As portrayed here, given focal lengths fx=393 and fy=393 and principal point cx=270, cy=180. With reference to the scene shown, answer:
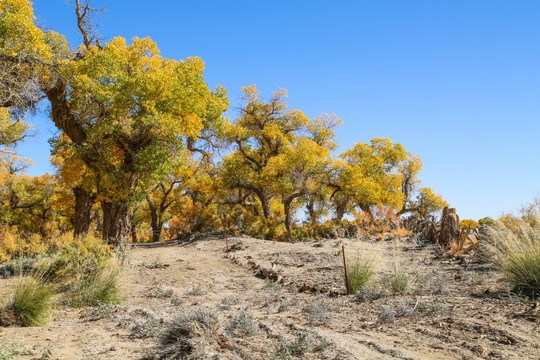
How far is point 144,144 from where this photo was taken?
1373 cm

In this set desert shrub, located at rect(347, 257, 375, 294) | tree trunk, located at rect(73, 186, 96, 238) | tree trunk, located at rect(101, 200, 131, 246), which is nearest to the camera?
desert shrub, located at rect(347, 257, 375, 294)

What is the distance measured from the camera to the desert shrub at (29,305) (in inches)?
217

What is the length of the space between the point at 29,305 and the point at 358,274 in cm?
535

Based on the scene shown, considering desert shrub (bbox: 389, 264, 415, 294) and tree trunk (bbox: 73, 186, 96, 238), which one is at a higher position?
tree trunk (bbox: 73, 186, 96, 238)

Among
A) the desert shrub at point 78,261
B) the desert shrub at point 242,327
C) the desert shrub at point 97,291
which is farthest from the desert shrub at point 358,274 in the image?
the desert shrub at point 78,261

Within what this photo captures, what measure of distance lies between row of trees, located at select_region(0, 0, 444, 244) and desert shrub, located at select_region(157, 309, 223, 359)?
6095 mm

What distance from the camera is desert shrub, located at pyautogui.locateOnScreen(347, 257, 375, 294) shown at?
7242 millimetres

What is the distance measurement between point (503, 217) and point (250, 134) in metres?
16.2

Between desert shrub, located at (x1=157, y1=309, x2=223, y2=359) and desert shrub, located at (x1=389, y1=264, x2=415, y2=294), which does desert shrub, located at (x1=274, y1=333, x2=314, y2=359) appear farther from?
desert shrub, located at (x1=389, y1=264, x2=415, y2=294)

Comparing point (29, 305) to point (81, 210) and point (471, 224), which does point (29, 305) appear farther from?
point (81, 210)

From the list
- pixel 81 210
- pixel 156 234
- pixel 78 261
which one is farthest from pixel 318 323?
pixel 156 234

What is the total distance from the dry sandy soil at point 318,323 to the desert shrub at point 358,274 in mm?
261

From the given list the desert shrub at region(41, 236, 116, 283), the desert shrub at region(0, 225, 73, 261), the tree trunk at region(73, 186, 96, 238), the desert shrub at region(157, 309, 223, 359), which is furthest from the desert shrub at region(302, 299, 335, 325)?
the tree trunk at region(73, 186, 96, 238)

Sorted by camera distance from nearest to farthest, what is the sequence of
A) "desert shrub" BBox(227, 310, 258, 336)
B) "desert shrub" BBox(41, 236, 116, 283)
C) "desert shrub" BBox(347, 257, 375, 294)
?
"desert shrub" BBox(227, 310, 258, 336), "desert shrub" BBox(347, 257, 375, 294), "desert shrub" BBox(41, 236, 116, 283)
